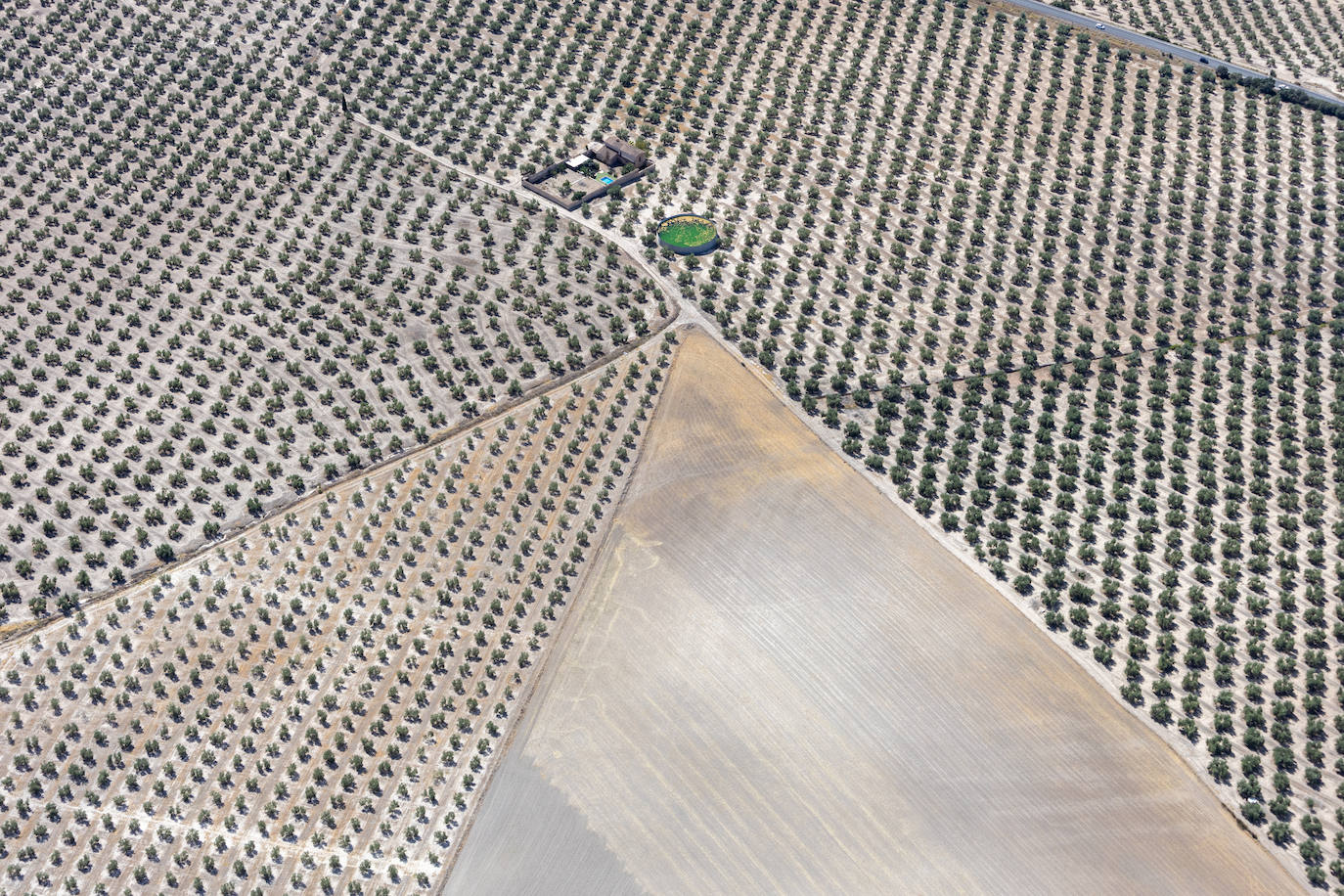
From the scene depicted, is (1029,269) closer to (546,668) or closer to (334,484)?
(546,668)

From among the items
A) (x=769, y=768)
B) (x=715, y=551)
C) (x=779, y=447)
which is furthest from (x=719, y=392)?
(x=769, y=768)

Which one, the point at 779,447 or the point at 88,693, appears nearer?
the point at 88,693

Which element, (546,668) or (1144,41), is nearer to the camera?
(546,668)

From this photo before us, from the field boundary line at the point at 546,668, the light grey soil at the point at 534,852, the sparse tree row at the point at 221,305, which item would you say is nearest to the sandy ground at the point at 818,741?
the light grey soil at the point at 534,852

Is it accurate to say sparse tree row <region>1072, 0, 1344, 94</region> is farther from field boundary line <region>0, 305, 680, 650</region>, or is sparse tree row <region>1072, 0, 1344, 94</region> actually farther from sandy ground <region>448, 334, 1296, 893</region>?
sandy ground <region>448, 334, 1296, 893</region>

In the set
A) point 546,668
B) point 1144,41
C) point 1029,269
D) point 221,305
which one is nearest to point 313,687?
point 546,668

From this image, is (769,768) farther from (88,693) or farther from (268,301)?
(268,301)
